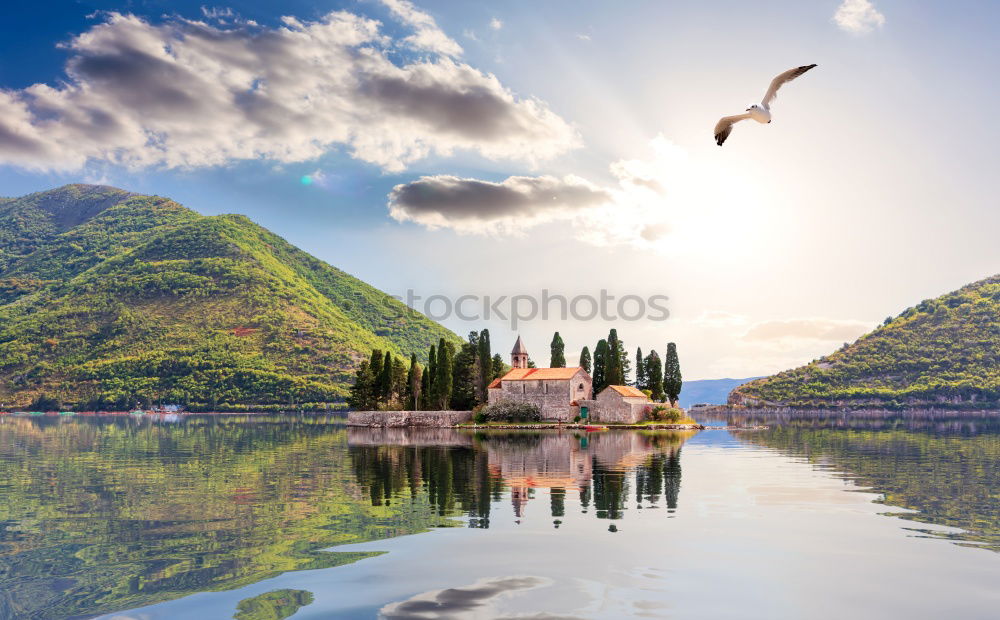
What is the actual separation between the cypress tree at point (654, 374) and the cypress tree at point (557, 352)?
479 inches

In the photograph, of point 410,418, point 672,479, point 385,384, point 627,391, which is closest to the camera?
point 672,479

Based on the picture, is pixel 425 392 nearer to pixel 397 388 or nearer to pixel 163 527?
pixel 397 388

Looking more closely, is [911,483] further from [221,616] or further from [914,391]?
[914,391]

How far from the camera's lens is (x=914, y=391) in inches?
6575

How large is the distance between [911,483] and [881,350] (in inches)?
7318

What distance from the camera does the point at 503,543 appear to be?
17.4 m

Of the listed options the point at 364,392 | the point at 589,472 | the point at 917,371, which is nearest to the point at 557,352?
the point at 364,392

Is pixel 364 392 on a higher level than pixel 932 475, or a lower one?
higher

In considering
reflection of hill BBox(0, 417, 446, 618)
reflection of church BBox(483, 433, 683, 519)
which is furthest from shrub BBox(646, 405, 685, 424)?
reflection of hill BBox(0, 417, 446, 618)

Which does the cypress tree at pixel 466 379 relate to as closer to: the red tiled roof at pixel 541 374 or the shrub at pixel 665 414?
the red tiled roof at pixel 541 374

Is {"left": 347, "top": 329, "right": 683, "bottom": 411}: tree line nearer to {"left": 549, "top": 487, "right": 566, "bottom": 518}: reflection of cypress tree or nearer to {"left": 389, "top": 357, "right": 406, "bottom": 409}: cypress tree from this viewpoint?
{"left": 389, "top": 357, "right": 406, "bottom": 409}: cypress tree

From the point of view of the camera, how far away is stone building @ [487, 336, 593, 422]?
89438 mm

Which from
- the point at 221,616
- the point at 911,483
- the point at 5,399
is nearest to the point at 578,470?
the point at 911,483

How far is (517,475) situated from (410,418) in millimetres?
59117
